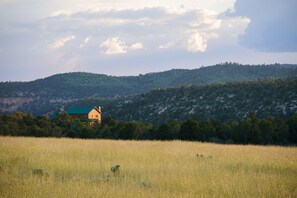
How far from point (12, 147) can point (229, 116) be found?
61071 mm

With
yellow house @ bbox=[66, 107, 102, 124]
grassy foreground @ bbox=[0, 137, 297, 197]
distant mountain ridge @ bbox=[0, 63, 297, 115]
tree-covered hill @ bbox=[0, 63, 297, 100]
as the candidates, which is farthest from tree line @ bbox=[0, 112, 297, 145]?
tree-covered hill @ bbox=[0, 63, 297, 100]

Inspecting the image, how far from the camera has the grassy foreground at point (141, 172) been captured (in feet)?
33.8

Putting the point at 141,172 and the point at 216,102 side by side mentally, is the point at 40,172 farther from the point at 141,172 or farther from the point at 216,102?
the point at 216,102

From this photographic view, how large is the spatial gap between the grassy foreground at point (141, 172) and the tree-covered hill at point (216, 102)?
54.5 m

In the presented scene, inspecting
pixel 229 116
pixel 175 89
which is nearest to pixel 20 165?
pixel 229 116

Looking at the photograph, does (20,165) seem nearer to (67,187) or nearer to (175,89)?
(67,187)

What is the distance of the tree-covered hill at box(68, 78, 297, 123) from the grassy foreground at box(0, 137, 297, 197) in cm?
5453

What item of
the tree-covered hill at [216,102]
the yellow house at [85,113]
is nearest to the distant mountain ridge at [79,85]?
the tree-covered hill at [216,102]

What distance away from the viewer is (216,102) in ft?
294

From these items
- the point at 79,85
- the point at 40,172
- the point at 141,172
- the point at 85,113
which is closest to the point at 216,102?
the point at 85,113

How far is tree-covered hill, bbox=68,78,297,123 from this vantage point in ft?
249

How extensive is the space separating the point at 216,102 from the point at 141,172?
254 ft

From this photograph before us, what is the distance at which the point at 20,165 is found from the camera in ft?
48.9

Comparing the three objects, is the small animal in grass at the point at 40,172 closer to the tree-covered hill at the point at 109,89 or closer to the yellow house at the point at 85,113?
the yellow house at the point at 85,113
